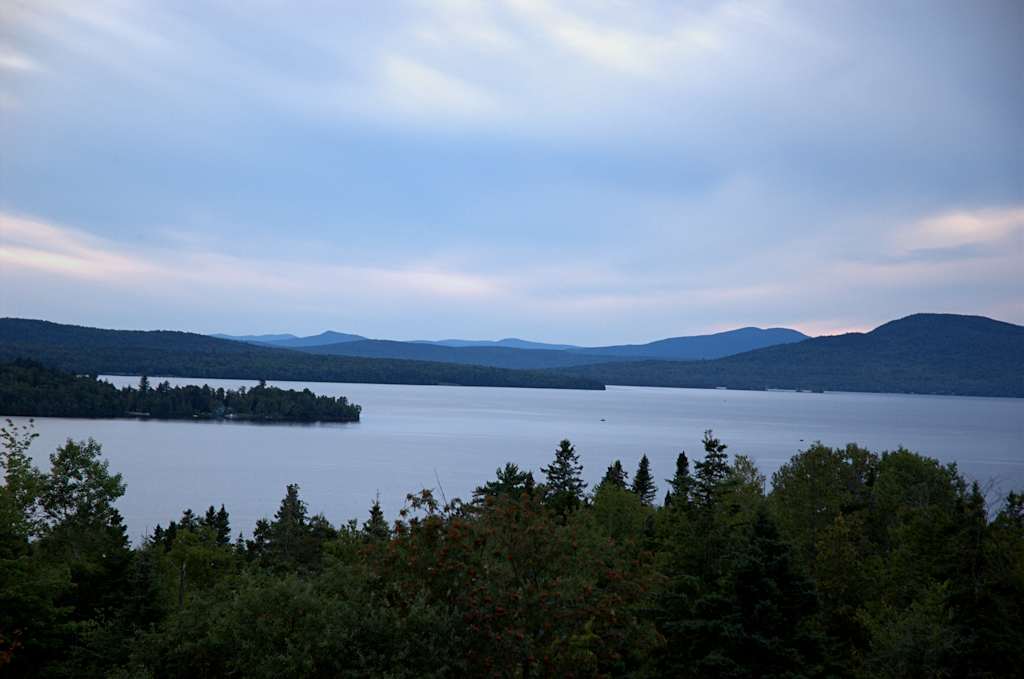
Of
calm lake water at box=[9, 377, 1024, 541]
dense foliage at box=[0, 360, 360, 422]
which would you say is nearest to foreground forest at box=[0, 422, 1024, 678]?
calm lake water at box=[9, 377, 1024, 541]

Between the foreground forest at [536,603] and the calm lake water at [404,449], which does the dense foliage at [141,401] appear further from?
the foreground forest at [536,603]

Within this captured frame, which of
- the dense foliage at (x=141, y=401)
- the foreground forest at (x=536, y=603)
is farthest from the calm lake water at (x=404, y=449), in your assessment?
the foreground forest at (x=536, y=603)

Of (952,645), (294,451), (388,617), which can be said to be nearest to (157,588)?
(388,617)

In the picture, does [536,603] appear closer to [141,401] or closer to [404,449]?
[404,449]

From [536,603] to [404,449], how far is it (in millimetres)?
108923

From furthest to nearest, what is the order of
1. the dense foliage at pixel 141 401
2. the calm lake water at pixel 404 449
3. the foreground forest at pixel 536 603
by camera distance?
1. the dense foliage at pixel 141 401
2. the calm lake water at pixel 404 449
3. the foreground forest at pixel 536 603

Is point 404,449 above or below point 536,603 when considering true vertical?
below

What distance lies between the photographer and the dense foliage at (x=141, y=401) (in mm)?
152250

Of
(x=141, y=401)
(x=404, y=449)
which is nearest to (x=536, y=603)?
(x=404, y=449)

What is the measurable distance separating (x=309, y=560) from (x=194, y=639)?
29463 mm

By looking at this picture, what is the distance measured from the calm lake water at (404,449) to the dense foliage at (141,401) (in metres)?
6.46

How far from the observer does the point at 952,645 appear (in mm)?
19016

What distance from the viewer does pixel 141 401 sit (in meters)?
168

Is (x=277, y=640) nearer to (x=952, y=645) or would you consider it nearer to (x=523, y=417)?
(x=952, y=645)
